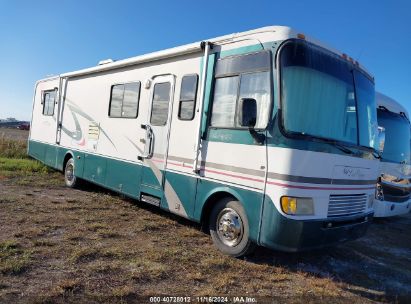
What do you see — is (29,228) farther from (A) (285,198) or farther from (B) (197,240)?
(A) (285,198)

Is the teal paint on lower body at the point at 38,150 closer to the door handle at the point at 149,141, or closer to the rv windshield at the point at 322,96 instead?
the door handle at the point at 149,141

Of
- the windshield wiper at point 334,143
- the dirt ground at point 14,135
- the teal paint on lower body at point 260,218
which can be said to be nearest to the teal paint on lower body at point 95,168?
the teal paint on lower body at point 260,218

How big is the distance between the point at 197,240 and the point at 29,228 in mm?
2620

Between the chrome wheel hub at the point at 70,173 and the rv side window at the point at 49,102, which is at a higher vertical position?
the rv side window at the point at 49,102

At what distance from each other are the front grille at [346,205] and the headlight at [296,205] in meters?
0.43

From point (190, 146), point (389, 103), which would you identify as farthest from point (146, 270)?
point (389, 103)

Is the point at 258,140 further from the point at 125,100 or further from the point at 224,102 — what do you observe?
the point at 125,100

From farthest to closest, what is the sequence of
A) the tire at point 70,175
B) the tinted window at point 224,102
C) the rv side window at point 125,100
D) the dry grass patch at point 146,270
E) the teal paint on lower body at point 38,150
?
the teal paint on lower body at point 38,150 → the tire at point 70,175 → the rv side window at point 125,100 → the tinted window at point 224,102 → the dry grass patch at point 146,270

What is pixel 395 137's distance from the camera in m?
9.36

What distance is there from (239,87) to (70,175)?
21.3 ft

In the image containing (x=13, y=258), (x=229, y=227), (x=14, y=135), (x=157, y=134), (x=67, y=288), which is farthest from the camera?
(x=14, y=135)

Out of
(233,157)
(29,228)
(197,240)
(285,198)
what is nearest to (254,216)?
(285,198)

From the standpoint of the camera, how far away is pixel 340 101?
5.49 m

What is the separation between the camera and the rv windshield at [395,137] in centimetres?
914
